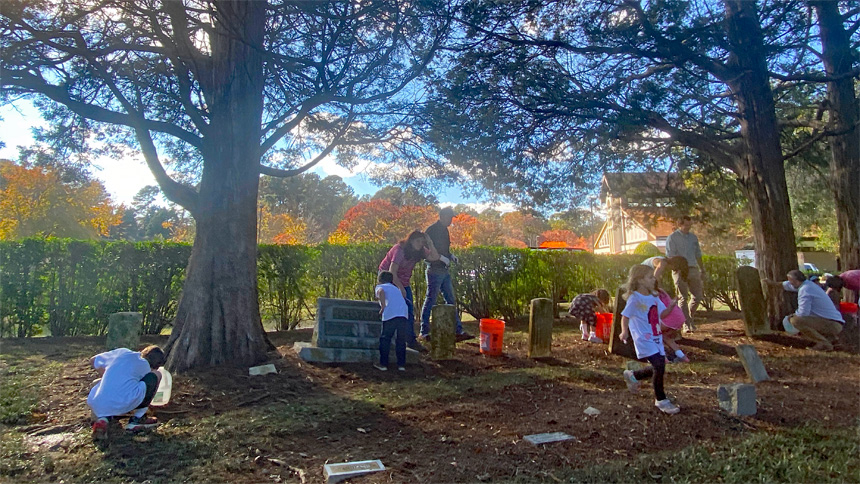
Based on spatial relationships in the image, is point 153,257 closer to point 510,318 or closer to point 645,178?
point 510,318

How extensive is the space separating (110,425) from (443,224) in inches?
203

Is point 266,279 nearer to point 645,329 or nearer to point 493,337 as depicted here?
point 493,337

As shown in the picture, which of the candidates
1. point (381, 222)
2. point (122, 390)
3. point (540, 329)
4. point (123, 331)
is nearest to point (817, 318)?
point (540, 329)

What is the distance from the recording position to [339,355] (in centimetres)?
628

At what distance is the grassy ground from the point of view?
3.07 m

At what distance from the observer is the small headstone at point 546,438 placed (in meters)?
3.52

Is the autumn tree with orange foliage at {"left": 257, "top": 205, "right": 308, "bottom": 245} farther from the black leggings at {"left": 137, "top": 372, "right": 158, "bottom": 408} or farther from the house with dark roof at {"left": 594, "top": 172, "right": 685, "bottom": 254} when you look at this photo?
the black leggings at {"left": 137, "top": 372, "right": 158, "bottom": 408}

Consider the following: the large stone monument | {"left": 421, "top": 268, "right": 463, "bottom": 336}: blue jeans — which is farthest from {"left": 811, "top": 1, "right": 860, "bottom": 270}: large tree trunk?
the large stone monument

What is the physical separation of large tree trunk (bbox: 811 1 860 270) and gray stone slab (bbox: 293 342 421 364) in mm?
7803

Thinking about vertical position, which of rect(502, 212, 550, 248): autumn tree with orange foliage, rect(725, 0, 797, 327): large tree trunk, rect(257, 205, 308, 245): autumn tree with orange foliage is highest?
rect(502, 212, 550, 248): autumn tree with orange foliage

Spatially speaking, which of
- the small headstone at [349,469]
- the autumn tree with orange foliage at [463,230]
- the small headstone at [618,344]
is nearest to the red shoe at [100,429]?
the small headstone at [349,469]

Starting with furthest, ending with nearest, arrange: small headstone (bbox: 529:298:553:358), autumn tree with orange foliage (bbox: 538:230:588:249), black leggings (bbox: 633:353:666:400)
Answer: autumn tree with orange foliage (bbox: 538:230:588:249) < small headstone (bbox: 529:298:553:358) < black leggings (bbox: 633:353:666:400)

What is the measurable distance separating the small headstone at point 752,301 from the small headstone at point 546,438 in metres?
5.70

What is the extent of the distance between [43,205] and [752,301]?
113 feet
